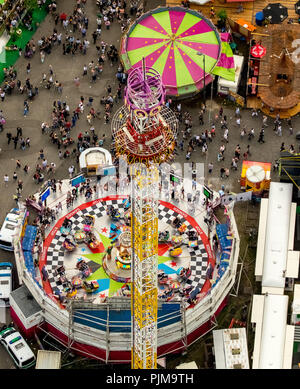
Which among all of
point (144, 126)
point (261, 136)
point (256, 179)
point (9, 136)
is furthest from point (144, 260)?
point (9, 136)

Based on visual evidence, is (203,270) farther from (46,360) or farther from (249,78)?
(249,78)

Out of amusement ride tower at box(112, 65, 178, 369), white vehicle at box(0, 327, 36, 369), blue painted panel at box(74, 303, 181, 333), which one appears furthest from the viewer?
white vehicle at box(0, 327, 36, 369)

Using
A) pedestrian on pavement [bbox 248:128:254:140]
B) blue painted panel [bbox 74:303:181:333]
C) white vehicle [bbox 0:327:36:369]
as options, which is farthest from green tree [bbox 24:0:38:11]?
blue painted panel [bbox 74:303:181:333]

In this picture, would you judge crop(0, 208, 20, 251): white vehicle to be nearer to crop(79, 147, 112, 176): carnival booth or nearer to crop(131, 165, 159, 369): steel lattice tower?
crop(79, 147, 112, 176): carnival booth

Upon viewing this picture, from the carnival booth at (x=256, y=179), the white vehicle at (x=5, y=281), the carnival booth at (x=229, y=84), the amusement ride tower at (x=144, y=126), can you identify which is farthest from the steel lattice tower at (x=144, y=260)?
the carnival booth at (x=229, y=84)

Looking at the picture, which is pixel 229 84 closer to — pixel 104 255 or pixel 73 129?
pixel 73 129

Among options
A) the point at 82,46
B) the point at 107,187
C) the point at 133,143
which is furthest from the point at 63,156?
the point at 133,143

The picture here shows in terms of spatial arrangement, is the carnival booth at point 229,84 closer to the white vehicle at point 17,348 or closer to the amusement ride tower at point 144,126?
the white vehicle at point 17,348
